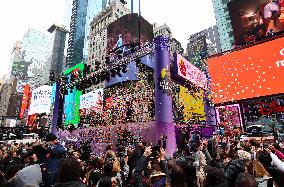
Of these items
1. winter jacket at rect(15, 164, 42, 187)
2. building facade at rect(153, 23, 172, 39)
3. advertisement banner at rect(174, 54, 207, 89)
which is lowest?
winter jacket at rect(15, 164, 42, 187)

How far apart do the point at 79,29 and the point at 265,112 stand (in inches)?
4332

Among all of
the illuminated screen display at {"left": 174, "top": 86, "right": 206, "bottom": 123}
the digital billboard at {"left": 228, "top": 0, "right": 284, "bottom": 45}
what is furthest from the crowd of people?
the digital billboard at {"left": 228, "top": 0, "right": 284, "bottom": 45}

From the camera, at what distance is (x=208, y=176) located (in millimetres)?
3240

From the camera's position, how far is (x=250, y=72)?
1011 centimetres

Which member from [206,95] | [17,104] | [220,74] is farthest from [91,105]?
[17,104]

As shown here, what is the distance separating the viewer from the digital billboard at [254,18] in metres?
33.5

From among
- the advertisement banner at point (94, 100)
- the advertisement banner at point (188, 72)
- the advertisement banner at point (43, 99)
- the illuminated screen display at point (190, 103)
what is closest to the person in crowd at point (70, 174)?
the advertisement banner at point (188, 72)

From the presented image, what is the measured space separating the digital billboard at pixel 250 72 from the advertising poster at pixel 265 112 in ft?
60.9

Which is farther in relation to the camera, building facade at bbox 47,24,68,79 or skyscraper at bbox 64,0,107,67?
building facade at bbox 47,24,68,79

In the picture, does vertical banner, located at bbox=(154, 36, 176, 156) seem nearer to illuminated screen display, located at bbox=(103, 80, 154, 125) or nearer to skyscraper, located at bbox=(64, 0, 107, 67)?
illuminated screen display, located at bbox=(103, 80, 154, 125)

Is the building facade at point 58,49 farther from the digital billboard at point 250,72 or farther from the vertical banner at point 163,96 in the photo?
the digital billboard at point 250,72

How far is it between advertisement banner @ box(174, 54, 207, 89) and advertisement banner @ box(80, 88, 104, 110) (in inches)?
571

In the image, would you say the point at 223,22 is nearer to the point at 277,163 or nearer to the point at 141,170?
the point at 277,163

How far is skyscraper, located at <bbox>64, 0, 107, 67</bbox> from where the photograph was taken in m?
117
